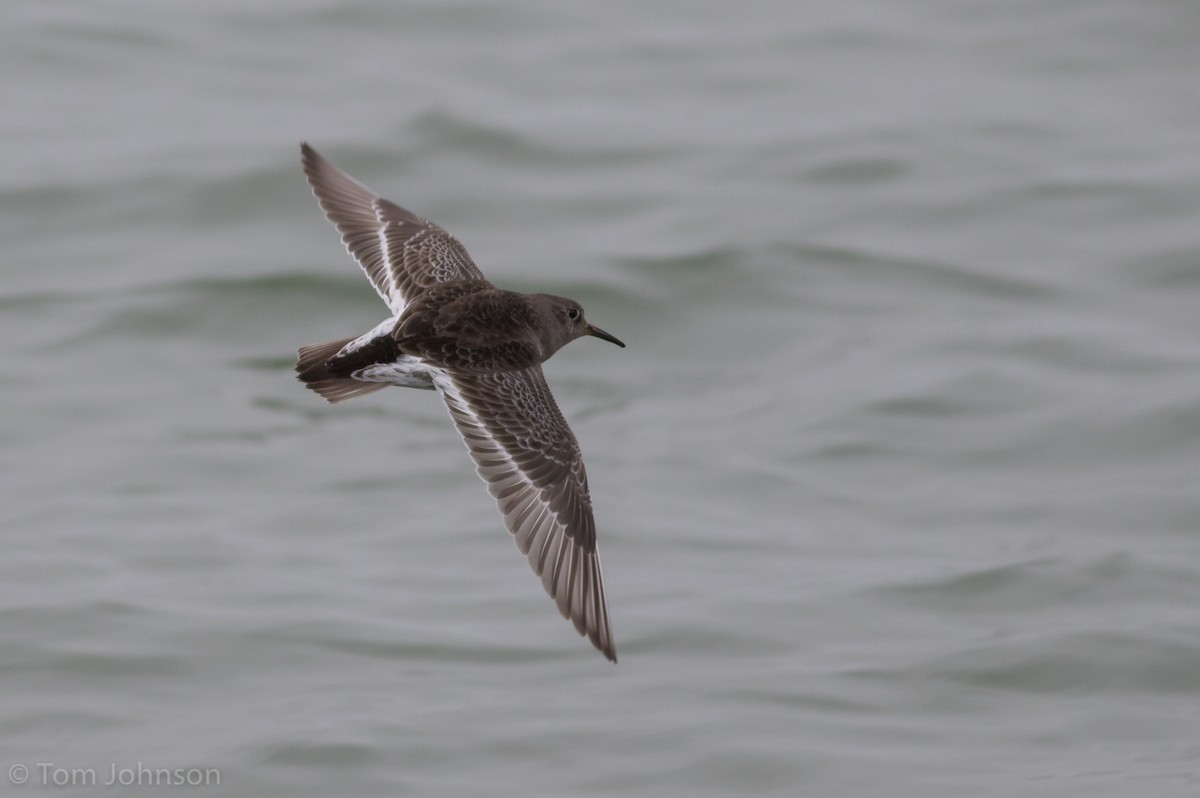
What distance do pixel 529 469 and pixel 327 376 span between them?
85 cm

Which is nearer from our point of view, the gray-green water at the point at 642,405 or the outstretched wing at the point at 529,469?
the outstretched wing at the point at 529,469

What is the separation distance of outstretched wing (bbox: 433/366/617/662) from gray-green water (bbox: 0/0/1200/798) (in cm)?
183

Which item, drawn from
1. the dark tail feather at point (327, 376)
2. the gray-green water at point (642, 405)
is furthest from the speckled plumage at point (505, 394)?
the gray-green water at point (642, 405)

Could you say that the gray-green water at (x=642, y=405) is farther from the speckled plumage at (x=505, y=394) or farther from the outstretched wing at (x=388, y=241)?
the outstretched wing at (x=388, y=241)

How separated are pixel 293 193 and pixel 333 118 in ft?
3.66

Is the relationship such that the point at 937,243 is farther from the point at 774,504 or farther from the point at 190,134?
the point at 190,134

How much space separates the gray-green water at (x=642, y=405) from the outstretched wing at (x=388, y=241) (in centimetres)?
225

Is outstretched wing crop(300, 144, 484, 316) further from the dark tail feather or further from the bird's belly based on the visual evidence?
the dark tail feather

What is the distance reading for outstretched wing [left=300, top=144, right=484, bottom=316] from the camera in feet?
28.1

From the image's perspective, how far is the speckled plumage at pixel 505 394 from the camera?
752 centimetres

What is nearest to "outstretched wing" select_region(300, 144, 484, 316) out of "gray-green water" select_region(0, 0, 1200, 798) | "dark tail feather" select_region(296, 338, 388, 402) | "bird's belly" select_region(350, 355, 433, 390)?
"bird's belly" select_region(350, 355, 433, 390)

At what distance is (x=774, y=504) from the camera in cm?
1209

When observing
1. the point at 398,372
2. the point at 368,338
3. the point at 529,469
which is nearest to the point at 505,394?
the point at 529,469

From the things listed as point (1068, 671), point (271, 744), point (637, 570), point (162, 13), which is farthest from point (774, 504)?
point (162, 13)
